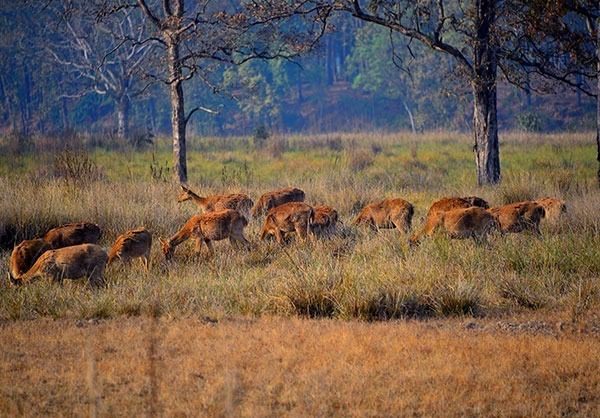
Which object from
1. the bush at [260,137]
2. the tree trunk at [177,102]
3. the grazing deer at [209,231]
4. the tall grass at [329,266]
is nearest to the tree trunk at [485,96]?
the tall grass at [329,266]

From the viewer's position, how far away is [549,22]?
54.9 ft

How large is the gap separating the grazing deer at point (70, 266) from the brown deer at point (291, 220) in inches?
131

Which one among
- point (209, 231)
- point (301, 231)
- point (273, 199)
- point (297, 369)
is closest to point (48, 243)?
point (209, 231)

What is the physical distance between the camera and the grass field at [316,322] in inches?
266

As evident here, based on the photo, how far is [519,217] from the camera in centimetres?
1265

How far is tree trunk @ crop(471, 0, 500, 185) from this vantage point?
62.3 feet

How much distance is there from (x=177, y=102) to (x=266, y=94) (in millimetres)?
50508

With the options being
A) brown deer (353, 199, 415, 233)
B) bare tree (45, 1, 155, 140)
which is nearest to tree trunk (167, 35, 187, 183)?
brown deer (353, 199, 415, 233)

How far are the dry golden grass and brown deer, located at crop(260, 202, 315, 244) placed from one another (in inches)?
160

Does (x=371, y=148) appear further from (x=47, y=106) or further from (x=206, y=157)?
(x=47, y=106)

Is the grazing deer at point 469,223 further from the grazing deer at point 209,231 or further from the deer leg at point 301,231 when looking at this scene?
the grazing deer at point 209,231

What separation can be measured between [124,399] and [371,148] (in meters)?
27.9

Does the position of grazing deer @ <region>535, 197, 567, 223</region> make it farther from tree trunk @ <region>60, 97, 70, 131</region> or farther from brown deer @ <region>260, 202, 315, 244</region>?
tree trunk @ <region>60, 97, 70, 131</region>

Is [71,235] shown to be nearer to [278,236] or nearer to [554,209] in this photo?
[278,236]
